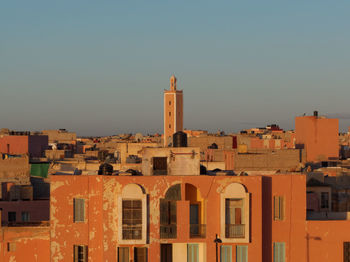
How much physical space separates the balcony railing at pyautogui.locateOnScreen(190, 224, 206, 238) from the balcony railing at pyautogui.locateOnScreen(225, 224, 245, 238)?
2.67 feet

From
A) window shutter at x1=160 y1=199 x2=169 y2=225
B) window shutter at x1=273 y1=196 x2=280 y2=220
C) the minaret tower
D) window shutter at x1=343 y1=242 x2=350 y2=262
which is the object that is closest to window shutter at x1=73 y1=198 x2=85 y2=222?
window shutter at x1=160 y1=199 x2=169 y2=225

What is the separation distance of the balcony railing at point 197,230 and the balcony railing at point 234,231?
2.67 feet

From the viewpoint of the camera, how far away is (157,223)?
23297 millimetres

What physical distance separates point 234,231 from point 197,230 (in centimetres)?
130

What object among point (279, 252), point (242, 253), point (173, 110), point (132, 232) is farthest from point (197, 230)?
point (173, 110)

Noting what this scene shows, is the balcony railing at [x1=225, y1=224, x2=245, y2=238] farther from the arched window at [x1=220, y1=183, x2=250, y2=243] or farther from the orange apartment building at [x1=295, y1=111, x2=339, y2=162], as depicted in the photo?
the orange apartment building at [x1=295, y1=111, x2=339, y2=162]

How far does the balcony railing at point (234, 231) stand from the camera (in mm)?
23328

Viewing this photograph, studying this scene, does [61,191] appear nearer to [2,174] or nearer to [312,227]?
[312,227]

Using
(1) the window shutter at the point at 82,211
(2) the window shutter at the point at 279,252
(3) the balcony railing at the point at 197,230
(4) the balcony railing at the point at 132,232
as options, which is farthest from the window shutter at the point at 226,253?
(1) the window shutter at the point at 82,211

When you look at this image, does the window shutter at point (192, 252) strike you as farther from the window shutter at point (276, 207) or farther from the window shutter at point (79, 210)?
the window shutter at point (79, 210)

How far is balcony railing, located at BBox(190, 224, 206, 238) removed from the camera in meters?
23.5

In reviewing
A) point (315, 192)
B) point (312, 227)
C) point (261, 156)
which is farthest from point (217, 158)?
point (312, 227)

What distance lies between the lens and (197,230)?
23547 mm

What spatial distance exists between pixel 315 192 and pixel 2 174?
24.9 metres
